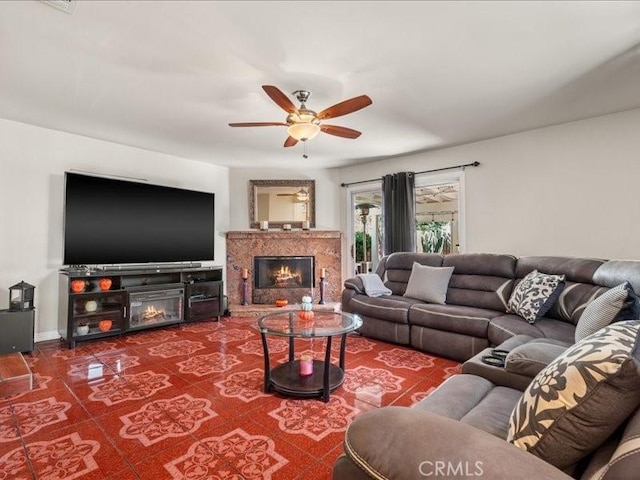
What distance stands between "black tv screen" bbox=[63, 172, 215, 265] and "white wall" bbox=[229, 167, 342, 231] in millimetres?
629

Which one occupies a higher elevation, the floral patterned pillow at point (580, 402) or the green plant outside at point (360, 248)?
the green plant outside at point (360, 248)

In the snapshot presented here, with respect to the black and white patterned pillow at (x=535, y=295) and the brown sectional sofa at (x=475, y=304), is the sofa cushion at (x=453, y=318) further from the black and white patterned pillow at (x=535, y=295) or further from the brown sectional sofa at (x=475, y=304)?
the black and white patterned pillow at (x=535, y=295)

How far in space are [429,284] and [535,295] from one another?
A: 1049 millimetres

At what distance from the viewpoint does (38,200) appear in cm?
361

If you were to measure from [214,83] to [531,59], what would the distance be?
7.81 feet

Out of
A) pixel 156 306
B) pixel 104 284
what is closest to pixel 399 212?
pixel 156 306

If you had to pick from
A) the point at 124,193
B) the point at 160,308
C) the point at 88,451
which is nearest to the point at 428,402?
the point at 88,451

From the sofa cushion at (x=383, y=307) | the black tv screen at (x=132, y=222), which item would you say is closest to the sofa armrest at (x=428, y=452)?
the sofa cushion at (x=383, y=307)

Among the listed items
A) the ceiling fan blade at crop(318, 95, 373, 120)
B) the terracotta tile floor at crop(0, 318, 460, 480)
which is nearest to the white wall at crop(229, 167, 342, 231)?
the terracotta tile floor at crop(0, 318, 460, 480)

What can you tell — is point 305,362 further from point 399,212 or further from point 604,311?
point 399,212

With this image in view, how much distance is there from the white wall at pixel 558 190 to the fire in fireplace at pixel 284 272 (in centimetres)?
249

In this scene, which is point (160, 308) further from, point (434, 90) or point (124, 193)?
point (434, 90)

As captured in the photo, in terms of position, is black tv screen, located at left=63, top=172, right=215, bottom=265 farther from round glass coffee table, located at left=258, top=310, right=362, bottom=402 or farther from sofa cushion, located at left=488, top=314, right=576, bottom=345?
sofa cushion, located at left=488, top=314, right=576, bottom=345

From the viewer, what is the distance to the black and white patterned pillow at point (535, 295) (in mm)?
2793
